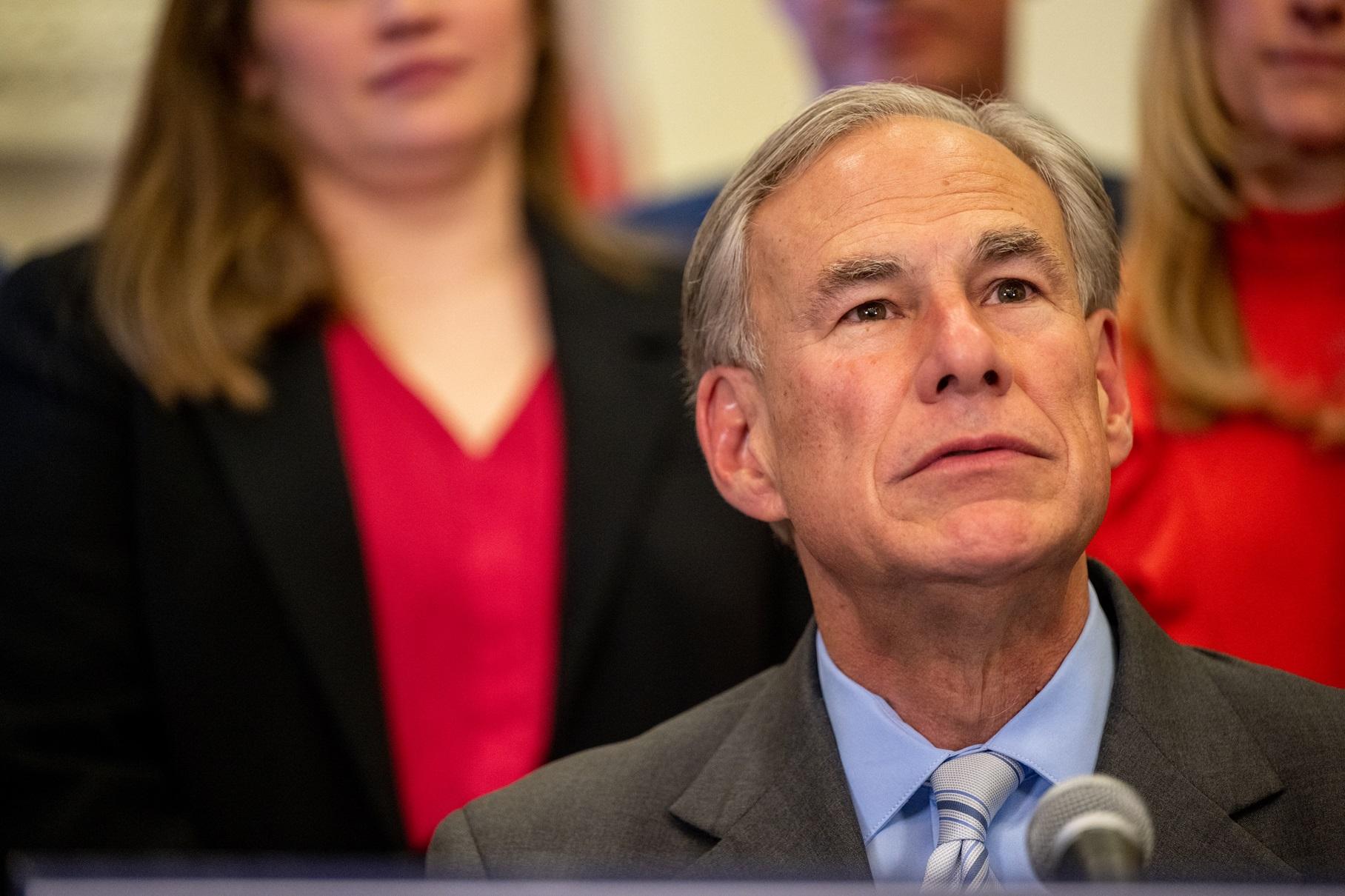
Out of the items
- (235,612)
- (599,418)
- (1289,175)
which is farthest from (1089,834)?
(235,612)

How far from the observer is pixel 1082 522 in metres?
1.56

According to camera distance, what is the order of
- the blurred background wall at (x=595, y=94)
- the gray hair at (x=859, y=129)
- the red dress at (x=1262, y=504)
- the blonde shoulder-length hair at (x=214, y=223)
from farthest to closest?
the blurred background wall at (x=595, y=94) → the blonde shoulder-length hair at (x=214, y=223) → the red dress at (x=1262, y=504) → the gray hair at (x=859, y=129)

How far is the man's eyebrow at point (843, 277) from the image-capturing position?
1634 mm

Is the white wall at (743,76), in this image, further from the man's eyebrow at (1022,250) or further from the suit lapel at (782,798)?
the suit lapel at (782,798)

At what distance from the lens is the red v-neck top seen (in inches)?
86.9

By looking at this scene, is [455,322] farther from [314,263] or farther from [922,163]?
[922,163]

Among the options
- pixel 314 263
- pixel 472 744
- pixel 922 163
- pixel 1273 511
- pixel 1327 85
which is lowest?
pixel 472 744

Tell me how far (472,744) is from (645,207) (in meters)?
1.33

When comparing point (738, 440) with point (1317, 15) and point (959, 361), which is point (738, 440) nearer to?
point (959, 361)

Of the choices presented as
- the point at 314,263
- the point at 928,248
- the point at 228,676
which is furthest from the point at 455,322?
the point at 928,248

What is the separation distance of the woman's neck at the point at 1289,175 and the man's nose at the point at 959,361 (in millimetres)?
677

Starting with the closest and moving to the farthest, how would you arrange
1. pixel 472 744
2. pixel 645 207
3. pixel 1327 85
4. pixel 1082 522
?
pixel 1082 522 < pixel 1327 85 < pixel 472 744 < pixel 645 207

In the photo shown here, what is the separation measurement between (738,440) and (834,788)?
1.33 feet

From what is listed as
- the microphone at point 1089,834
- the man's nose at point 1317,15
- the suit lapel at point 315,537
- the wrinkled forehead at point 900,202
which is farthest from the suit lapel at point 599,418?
the microphone at point 1089,834
